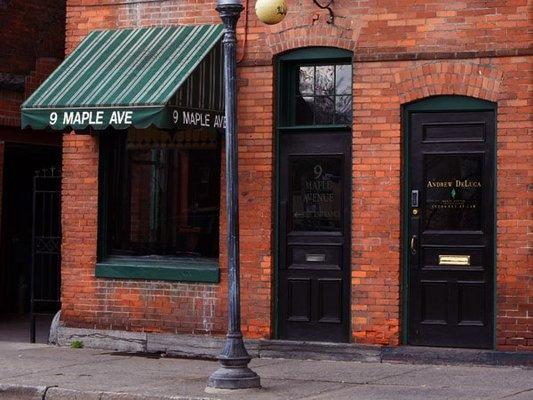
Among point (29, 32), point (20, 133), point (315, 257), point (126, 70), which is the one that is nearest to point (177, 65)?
point (126, 70)

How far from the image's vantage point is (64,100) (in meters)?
13.4

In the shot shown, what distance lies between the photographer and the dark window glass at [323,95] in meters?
13.5

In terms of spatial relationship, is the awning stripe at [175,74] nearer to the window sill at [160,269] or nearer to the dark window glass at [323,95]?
the dark window glass at [323,95]

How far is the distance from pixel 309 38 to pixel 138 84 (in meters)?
2.01

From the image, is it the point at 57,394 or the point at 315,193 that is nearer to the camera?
the point at 57,394

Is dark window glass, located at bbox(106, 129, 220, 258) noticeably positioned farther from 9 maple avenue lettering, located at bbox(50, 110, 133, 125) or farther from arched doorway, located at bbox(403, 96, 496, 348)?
arched doorway, located at bbox(403, 96, 496, 348)

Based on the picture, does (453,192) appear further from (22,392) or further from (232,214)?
(22,392)

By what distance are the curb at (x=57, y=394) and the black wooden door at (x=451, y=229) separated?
3.44 meters

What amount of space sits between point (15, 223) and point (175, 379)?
8391mm

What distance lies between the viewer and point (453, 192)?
12844 mm

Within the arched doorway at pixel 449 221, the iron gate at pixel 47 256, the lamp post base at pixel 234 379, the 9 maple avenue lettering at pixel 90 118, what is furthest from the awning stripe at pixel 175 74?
the iron gate at pixel 47 256

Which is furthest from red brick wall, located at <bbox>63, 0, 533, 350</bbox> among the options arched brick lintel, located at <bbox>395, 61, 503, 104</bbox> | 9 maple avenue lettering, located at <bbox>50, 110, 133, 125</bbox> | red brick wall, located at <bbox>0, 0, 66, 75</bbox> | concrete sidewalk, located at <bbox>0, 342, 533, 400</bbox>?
red brick wall, located at <bbox>0, 0, 66, 75</bbox>

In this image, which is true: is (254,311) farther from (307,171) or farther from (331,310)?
(307,171)

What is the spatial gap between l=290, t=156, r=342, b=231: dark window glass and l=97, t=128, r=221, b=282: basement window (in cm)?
99
